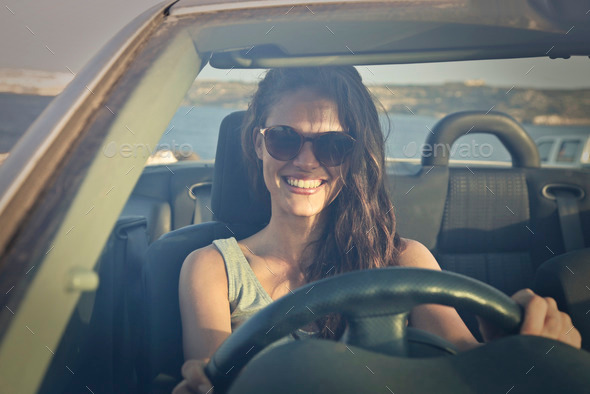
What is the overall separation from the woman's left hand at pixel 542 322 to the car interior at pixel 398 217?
0.10 ft

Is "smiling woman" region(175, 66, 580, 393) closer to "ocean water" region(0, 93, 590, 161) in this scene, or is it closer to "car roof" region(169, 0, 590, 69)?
"ocean water" region(0, 93, 590, 161)

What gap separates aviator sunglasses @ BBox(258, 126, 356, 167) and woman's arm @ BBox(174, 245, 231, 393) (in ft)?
1.31

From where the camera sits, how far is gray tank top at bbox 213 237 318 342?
5.16 feet

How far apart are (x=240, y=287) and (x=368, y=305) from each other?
2.64 feet

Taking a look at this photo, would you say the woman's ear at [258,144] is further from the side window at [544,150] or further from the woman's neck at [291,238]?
the side window at [544,150]

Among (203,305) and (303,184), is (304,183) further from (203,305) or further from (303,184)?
(203,305)

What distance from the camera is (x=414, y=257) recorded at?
1.71 meters

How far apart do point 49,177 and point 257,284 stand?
82cm

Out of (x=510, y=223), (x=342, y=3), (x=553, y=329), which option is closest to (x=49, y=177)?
(x=342, y=3)

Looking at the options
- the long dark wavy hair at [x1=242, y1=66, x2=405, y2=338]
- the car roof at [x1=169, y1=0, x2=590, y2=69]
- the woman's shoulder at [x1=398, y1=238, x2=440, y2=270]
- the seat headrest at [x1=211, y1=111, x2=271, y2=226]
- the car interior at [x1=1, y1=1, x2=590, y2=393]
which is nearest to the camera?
the car interior at [x1=1, y1=1, x2=590, y2=393]

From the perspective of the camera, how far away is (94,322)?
3.91ft

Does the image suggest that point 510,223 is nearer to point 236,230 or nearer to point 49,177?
point 236,230

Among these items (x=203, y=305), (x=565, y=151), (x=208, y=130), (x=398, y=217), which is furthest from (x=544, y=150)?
(x=203, y=305)

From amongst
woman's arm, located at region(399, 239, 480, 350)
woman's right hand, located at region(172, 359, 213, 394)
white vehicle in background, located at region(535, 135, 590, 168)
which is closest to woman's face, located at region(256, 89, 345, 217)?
woman's arm, located at region(399, 239, 480, 350)
